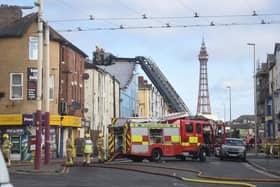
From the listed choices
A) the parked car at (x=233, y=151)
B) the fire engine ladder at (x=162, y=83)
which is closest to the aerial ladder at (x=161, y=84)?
the fire engine ladder at (x=162, y=83)

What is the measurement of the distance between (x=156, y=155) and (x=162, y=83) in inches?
929

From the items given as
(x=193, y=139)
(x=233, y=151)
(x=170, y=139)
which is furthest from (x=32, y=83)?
(x=233, y=151)

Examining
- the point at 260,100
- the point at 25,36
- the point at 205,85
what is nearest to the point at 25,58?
the point at 25,36

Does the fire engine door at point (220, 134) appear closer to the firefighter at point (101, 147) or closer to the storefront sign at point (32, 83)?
the firefighter at point (101, 147)

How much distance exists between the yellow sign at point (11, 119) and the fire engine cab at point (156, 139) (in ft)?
28.1

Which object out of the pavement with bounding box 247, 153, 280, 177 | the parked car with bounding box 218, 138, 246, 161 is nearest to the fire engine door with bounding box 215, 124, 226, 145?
the parked car with bounding box 218, 138, 246, 161

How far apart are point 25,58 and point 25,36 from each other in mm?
1551

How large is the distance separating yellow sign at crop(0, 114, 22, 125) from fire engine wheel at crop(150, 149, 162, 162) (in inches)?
417

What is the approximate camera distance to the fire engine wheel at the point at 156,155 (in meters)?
33.5

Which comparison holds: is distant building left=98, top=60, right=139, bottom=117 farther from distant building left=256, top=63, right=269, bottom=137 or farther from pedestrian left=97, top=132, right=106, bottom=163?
pedestrian left=97, top=132, right=106, bottom=163

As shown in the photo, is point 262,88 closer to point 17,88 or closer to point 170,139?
point 17,88

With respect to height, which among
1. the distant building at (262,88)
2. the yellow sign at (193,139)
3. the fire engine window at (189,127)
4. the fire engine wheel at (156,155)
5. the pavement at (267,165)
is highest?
the distant building at (262,88)

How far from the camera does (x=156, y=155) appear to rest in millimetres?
33719

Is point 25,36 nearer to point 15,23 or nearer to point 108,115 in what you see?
point 15,23
